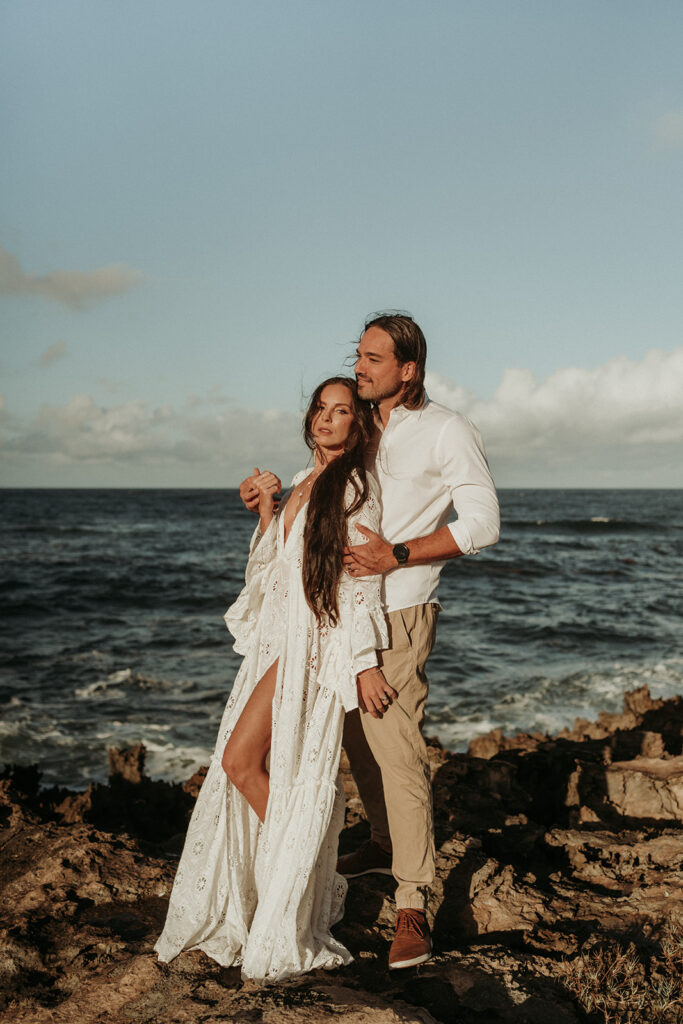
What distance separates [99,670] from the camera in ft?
37.1

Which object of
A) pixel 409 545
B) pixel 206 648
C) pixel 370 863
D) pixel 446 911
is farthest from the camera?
pixel 206 648

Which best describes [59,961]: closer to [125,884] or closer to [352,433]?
[125,884]

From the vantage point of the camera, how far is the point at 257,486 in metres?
3.34

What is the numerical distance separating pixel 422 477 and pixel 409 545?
332 millimetres

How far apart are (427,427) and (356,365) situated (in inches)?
16.4

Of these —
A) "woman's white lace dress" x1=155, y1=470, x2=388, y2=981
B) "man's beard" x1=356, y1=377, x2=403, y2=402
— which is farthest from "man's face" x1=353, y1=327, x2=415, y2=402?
"woman's white lace dress" x1=155, y1=470, x2=388, y2=981

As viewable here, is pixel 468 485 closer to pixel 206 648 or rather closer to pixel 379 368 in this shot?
pixel 379 368

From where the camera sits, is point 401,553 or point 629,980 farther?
point 401,553

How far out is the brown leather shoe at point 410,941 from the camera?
283cm

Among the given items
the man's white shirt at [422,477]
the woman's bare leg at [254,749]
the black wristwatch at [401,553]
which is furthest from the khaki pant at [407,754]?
the woman's bare leg at [254,749]

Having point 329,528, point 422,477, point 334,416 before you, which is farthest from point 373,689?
point 334,416

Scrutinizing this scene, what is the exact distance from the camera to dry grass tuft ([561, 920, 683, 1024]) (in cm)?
252

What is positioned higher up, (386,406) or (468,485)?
(386,406)

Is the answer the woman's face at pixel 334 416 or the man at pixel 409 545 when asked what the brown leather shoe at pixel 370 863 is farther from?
the woman's face at pixel 334 416
